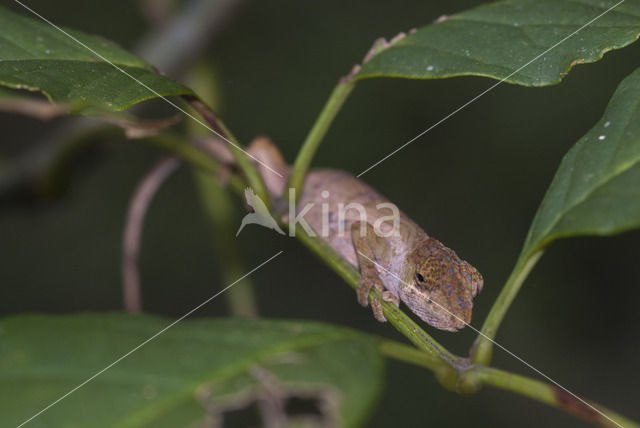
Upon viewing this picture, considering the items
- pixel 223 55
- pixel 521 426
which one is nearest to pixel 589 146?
pixel 521 426

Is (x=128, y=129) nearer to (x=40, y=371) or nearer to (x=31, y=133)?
(x=40, y=371)

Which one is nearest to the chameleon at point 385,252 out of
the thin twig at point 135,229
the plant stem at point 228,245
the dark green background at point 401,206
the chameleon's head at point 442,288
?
the chameleon's head at point 442,288

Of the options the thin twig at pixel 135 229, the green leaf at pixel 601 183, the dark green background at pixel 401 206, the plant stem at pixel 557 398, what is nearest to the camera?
the plant stem at pixel 557 398

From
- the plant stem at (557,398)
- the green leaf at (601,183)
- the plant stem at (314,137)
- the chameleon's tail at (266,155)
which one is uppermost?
the chameleon's tail at (266,155)

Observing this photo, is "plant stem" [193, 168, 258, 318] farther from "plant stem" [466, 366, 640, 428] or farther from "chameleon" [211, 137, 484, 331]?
"plant stem" [466, 366, 640, 428]

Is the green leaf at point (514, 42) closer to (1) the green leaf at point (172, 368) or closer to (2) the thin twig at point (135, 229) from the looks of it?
(1) the green leaf at point (172, 368)

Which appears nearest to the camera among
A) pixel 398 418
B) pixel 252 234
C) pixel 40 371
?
pixel 40 371

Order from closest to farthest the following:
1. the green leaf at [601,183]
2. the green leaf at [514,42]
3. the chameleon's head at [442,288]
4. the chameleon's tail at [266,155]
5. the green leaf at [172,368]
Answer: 1. the green leaf at [172,368]
2. the green leaf at [601,183]
3. the green leaf at [514,42]
4. the chameleon's head at [442,288]
5. the chameleon's tail at [266,155]

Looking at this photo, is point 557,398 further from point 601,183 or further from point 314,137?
point 314,137
